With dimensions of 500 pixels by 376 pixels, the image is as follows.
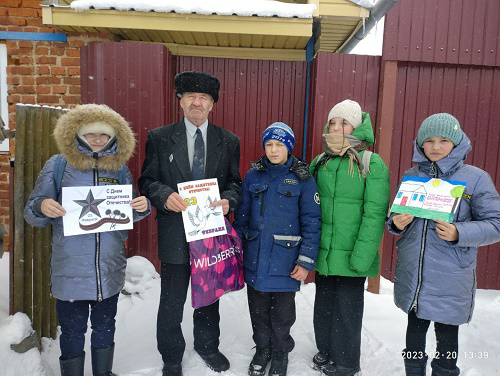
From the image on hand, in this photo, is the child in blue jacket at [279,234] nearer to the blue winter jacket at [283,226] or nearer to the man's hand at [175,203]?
the blue winter jacket at [283,226]

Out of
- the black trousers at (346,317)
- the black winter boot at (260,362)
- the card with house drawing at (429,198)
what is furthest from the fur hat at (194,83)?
the black winter boot at (260,362)

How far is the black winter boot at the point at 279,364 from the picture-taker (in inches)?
100

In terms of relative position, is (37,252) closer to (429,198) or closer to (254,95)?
(429,198)

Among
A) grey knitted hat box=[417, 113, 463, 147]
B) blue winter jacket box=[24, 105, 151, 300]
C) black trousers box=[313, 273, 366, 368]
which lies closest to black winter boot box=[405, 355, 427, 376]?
black trousers box=[313, 273, 366, 368]

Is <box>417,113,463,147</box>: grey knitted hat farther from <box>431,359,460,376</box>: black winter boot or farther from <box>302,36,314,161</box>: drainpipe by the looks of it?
<box>302,36,314,161</box>: drainpipe

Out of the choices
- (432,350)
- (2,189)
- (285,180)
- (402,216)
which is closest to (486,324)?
(432,350)

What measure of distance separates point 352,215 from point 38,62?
13.2ft

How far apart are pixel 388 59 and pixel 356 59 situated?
35cm

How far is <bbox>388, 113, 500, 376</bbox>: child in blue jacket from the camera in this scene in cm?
207

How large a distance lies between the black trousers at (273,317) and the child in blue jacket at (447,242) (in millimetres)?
772

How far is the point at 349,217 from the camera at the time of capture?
7.82 feet

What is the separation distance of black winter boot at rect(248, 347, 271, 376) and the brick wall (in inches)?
136

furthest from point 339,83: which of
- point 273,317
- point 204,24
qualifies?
point 273,317

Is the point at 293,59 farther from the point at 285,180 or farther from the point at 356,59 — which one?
the point at 285,180
